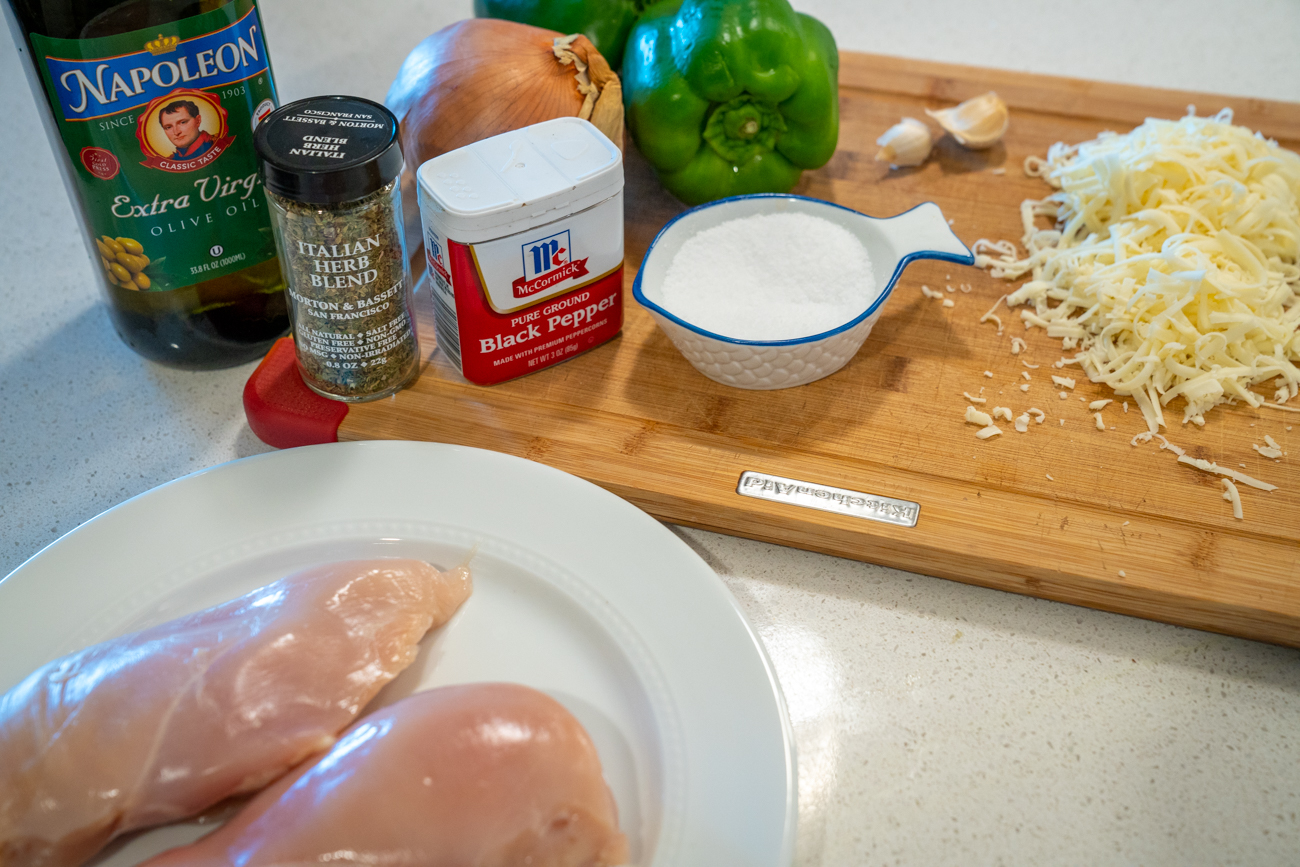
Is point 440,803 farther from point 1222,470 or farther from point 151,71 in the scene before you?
point 1222,470

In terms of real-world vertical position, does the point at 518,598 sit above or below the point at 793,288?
below

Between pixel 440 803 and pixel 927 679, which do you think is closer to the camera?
pixel 440 803

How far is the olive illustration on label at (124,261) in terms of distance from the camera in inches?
37.2

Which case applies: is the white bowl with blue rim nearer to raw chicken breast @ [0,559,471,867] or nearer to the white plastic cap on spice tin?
the white plastic cap on spice tin

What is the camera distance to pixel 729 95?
1.14 meters

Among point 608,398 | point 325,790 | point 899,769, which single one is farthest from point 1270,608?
point 325,790

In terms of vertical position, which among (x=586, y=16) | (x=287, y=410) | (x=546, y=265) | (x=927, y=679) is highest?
(x=586, y=16)

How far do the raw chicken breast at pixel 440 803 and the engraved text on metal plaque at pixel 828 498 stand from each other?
319 millimetres

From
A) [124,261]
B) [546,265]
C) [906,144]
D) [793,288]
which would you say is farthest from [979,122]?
[124,261]

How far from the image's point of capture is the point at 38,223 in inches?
51.4

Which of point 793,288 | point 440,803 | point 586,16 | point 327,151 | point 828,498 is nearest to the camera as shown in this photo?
point 440,803

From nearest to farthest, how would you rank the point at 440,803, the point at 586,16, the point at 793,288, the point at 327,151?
1. the point at 440,803
2. the point at 327,151
3. the point at 793,288
4. the point at 586,16

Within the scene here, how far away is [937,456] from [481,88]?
2.07ft

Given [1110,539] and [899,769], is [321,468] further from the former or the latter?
[1110,539]
